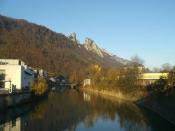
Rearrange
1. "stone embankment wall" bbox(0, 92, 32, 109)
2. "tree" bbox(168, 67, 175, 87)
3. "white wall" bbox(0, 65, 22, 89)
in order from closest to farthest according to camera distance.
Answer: "tree" bbox(168, 67, 175, 87)
"stone embankment wall" bbox(0, 92, 32, 109)
"white wall" bbox(0, 65, 22, 89)

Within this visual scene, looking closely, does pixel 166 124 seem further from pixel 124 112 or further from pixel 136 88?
pixel 136 88

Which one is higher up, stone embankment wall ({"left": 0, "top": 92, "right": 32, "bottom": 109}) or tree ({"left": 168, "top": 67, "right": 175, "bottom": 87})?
tree ({"left": 168, "top": 67, "right": 175, "bottom": 87})

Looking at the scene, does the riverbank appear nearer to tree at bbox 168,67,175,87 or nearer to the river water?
the river water

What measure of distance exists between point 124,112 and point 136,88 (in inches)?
652

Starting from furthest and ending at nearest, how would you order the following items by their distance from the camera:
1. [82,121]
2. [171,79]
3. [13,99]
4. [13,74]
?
[13,74] → [13,99] → [171,79] → [82,121]

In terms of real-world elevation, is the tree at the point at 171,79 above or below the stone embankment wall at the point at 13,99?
above

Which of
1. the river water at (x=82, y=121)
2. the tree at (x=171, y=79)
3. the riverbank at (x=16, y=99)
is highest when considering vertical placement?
→ the tree at (x=171, y=79)

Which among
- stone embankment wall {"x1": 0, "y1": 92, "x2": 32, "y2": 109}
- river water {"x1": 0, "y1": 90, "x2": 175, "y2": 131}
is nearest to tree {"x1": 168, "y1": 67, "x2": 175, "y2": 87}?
river water {"x1": 0, "y1": 90, "x2": 175, "y2": 131}

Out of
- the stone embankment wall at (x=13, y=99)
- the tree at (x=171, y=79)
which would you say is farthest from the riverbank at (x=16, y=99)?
the tree at (x=171, y=79)

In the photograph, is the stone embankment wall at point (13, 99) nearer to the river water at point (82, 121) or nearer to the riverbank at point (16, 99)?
the riverbank at point (16, 99)

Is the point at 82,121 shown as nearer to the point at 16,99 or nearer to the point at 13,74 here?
the point at 16,99

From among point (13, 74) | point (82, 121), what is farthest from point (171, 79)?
point (13, 74)

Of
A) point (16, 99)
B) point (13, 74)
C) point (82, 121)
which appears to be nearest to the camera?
point (82, 121)

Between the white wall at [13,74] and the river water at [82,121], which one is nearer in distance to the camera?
the river water at [82,121]
